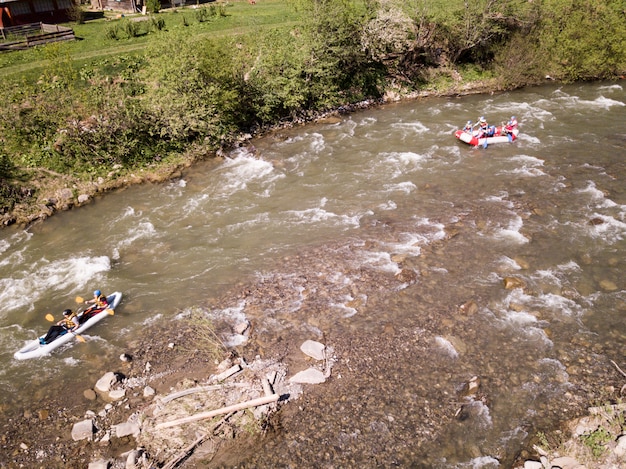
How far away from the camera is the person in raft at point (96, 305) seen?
643 inches

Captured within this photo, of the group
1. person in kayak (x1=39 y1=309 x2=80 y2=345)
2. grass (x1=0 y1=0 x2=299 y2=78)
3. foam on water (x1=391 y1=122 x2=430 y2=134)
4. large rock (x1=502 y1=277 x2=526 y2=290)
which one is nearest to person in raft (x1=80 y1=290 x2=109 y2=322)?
person in kayak (x1=39 y1=309 x2=80 y2=345)

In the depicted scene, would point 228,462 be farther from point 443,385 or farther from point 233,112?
point 233,112

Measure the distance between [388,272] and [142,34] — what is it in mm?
34186

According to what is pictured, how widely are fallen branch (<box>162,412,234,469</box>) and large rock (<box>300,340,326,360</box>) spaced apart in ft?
10.8

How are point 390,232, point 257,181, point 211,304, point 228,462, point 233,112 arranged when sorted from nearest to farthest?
1. point 228,462
2. point 211,304
3. point 390,232
4. point 257,181
5. point 233,112

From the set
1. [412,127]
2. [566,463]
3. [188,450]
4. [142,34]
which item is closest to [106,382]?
[188,450]

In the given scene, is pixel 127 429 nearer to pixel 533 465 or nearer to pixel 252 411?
pixel 252 411

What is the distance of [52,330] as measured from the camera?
1563cm

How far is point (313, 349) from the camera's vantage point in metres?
14.4

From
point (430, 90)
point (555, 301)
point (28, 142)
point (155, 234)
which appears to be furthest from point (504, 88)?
point (28, 142)

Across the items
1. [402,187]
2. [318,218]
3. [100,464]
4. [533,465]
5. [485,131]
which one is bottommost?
[533,465]

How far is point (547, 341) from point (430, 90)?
89.9 ft

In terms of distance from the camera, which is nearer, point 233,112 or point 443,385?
point 443,385

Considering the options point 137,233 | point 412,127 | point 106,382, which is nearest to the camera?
point 106,382
